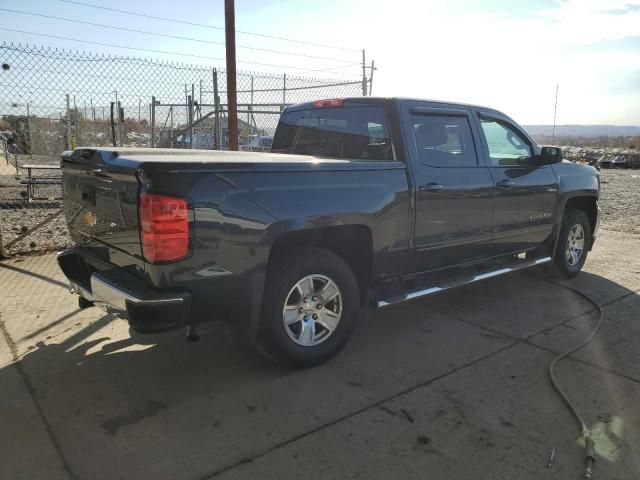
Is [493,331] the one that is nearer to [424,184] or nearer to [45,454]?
[424,184]

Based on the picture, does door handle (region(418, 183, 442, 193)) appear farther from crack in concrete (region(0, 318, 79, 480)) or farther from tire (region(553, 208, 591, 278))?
crack in concrete (region(0, 318, 79, 480))

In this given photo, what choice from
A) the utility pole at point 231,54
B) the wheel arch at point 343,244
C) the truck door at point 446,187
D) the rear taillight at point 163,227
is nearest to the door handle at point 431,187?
the truck door at point 446,187

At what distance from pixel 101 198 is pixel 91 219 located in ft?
0.89

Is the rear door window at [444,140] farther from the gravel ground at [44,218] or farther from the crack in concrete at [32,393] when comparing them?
the gravel ground at [44,218]

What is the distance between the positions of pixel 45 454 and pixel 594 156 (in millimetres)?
41394

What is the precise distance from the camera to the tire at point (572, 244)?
628 centimetres

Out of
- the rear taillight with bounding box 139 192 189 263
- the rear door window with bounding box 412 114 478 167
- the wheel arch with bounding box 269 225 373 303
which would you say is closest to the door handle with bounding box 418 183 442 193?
the rear door window with bounding box 412 114 478 167

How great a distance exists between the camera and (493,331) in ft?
15.7

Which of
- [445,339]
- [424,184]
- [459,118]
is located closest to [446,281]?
[445,339]

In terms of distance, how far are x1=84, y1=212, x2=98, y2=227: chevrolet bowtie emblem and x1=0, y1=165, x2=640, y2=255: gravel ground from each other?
308 centimetres

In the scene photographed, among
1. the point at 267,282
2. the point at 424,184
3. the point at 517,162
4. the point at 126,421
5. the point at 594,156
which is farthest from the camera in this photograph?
the point at 594,156

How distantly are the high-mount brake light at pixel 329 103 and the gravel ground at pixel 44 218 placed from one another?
3.55 metres

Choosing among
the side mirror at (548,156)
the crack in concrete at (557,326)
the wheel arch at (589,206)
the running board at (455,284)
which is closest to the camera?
the crack in concrete at (557,326)

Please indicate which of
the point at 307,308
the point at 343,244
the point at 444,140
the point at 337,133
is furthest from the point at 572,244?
the point at 307,308
